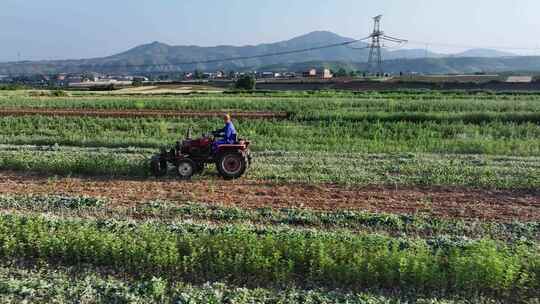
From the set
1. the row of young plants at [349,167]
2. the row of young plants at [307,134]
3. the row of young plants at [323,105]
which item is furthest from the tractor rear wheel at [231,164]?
the row of young plants at [323,105]

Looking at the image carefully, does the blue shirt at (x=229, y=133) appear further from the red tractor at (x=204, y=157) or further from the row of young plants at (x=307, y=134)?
the row of young plants at (x=307, y=134)

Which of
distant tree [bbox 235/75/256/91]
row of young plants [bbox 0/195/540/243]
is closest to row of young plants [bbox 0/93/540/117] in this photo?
row of young plants [bbox 0/195/540/243]

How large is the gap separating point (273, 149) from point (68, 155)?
247 inches

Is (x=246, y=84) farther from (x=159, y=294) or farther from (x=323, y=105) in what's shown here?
(x=159, y=294)

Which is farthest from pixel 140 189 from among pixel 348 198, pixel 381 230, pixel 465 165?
pixel 465 165

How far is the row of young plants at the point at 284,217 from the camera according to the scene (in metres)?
8.47

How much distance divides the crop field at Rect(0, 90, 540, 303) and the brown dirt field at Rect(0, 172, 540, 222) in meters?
0.06

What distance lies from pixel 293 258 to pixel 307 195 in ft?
13.5

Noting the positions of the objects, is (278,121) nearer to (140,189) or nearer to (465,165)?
(465,165)

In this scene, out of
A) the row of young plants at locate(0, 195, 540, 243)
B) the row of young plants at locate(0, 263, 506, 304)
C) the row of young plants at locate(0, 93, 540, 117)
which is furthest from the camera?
the row of young plants at locate(0, 93, 540, 117)

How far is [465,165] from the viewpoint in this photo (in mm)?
13922

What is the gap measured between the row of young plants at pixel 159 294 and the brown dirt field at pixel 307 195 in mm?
3593

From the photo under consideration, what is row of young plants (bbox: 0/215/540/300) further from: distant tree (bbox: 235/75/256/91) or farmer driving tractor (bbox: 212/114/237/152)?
distant tree (bbox: 235/75/256/91)

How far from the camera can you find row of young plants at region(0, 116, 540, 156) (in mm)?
17203
